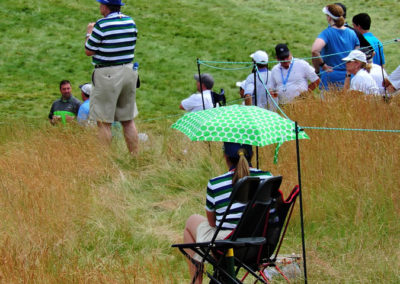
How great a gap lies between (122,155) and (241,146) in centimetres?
359

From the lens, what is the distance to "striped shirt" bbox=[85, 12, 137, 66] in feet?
23.9

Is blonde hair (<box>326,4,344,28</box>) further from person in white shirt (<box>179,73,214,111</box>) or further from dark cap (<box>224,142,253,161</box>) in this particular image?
dark cap (<box>224,142,253,161</box>)

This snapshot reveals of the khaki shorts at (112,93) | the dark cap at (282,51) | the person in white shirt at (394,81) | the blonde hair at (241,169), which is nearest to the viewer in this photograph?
the blonde hair at (241,169)

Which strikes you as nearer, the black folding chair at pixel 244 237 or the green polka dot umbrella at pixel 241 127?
the black folding chair at pixel 244 237

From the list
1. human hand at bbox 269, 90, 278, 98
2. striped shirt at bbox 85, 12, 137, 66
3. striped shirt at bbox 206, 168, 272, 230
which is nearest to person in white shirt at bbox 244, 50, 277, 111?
human hand at bbox 269, 90, 278, 98

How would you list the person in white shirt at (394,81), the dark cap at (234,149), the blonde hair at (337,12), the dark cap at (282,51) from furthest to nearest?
the blonde hair at (337,12) < the dark cap at (282,51) < the person in white shirt at (394,81) < the dark cap at (234,149)

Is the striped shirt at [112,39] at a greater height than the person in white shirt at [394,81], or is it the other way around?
the striped shirt at [112,39]

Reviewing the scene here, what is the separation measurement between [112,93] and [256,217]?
13.2 feet

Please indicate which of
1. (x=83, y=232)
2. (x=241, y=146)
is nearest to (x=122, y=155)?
(x=83, y=232)

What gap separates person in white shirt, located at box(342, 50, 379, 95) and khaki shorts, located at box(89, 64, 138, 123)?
225 cm

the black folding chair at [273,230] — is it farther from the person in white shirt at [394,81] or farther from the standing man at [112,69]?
the standing man at [112,69]

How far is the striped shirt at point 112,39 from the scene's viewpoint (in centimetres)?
729

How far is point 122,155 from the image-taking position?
7.55 metres

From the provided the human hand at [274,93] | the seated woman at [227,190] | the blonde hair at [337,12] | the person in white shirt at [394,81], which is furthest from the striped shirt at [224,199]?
the blonde hair at [337,12]
